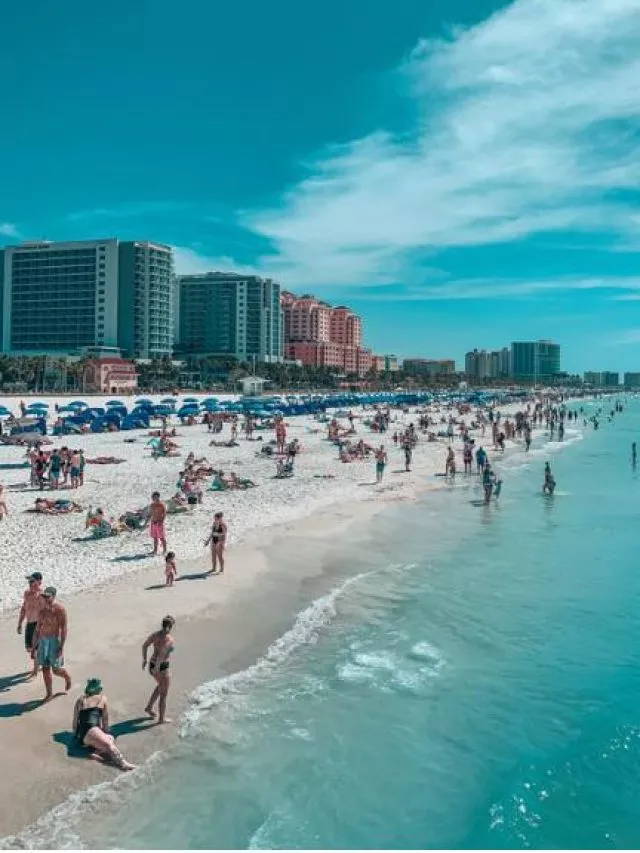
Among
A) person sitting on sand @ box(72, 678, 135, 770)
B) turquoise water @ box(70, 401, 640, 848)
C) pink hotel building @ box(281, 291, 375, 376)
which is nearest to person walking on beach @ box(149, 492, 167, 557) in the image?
turquoise water @ box(70, 401, 640, 848)

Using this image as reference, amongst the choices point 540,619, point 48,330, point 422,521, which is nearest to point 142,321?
point 48,330

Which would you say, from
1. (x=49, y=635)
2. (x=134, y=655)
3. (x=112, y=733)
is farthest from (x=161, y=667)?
(x=134, y=655)

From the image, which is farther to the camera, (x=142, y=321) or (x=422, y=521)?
(x=142, y=321)

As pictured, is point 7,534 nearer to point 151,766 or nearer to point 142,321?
point 151,766

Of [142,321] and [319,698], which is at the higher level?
[142,321]

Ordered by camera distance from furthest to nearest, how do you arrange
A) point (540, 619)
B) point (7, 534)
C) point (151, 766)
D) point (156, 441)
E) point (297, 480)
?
point (156, 441), point (297, 480), point (7, 534), point (540, 619), point (151, 766)

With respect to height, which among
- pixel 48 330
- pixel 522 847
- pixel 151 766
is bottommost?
pixel 522 847
